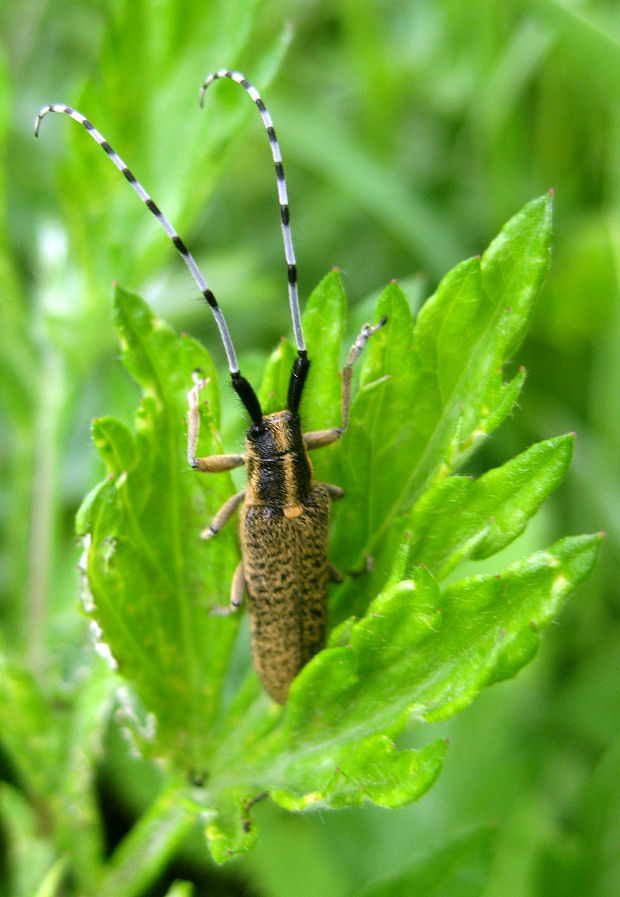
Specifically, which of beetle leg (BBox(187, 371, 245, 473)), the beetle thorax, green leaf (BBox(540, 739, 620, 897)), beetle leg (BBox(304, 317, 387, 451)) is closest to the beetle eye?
the beetle thorax

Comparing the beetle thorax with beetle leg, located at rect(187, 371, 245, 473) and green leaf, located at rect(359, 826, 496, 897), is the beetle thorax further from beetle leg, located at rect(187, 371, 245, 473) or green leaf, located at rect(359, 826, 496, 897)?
green leaf, located at rect(359, 826, 496, 897)

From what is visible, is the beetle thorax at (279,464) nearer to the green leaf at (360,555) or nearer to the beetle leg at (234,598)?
the green leaf at (360,555)

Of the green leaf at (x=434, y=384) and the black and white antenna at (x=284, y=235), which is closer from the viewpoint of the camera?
the green leaf at (x=434, y=384)

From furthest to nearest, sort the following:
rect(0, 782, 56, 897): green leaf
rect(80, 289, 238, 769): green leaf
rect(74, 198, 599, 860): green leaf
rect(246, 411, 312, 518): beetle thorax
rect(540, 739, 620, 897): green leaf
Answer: rect(540, 739, 620, 897): green leaf → rect(0, 782, 56, 897): green leaf → rect(246, 411, 312, 518): beetle thorax → rect(80, 289, 238, 769): green leaf → rect(74, 198, 599, 860): green leaf

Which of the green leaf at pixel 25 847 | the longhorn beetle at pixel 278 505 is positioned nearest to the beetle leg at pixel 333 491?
the longhorn beetle at pixel 278 505

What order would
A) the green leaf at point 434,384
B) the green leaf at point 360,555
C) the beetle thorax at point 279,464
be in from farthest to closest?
the beetle thorax at point 279,464
the green leaf at point 434,384
the green leaf at point 360,555

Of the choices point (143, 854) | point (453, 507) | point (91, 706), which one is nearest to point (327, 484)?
point (453, 507)

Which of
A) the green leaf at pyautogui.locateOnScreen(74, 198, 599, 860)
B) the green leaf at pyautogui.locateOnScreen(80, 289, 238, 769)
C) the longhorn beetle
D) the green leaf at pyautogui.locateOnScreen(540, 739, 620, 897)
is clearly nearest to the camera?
the green leaf at pyautogui.locateOnScreen(74, 198, 599, 860)


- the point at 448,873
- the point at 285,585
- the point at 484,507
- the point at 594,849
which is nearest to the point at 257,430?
the point at 285,585
